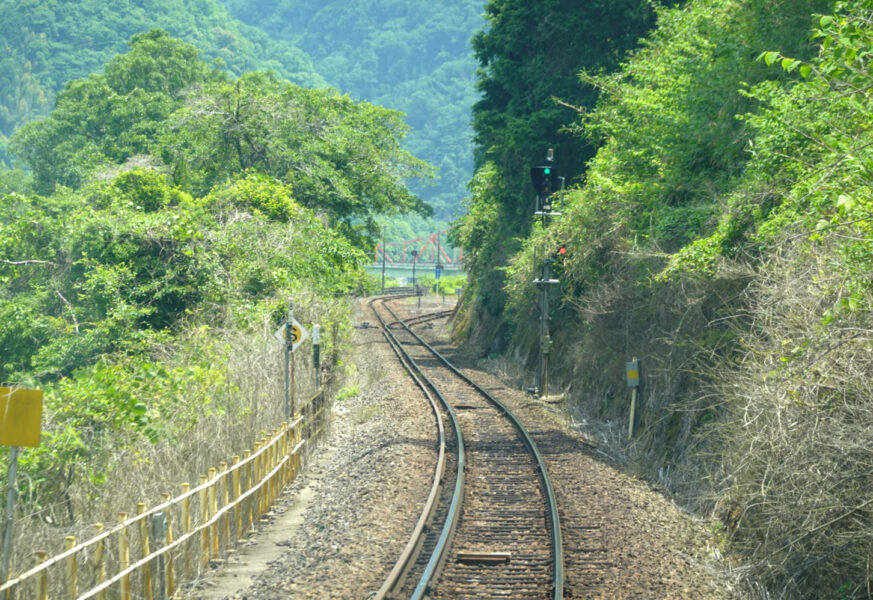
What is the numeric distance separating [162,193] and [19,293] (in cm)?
957

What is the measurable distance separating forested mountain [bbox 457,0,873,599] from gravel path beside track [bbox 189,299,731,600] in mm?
784

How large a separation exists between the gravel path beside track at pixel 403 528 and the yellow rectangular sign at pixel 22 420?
9.86 feet

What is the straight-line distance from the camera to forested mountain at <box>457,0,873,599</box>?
865 cm

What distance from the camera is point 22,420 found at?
747 centimetres

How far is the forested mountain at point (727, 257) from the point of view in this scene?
28.4 ft

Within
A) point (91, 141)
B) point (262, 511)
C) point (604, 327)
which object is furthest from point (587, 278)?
point (91, 141)

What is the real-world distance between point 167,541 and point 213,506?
1.31 meters

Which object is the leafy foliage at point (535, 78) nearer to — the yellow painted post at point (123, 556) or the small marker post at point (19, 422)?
the yellow painted post at point (123, 556)

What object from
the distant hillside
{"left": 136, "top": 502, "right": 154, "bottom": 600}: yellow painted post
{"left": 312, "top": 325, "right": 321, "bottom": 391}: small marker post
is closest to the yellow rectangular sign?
{"left": 136, "top": 502, "right": 154, "bottom": 600}: yellow painted post

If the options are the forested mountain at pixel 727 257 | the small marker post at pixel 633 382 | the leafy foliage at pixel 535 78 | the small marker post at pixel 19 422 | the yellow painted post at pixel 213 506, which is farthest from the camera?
the leafy foliage at pixel 535 78

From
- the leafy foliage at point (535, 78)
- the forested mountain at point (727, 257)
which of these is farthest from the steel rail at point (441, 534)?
the leafy foliage at point (535, 78)

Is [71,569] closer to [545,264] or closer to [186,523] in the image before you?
[186,523]

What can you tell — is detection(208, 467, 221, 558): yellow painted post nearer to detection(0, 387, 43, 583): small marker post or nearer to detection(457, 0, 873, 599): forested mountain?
detection(0, 387, 43, 583): small marker post

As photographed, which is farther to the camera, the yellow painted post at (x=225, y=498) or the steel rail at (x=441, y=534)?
the yellow painted post at (x=225, y=498)
